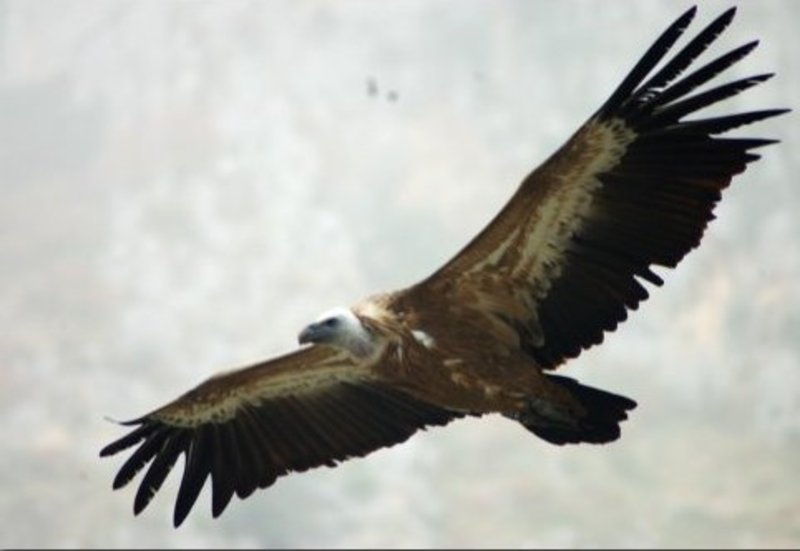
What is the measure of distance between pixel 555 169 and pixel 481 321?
5.58 ft

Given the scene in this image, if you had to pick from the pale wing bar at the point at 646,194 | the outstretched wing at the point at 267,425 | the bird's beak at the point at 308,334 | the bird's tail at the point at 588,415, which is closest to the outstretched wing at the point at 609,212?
the pale wing bar at the point at 646,194

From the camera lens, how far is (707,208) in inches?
473

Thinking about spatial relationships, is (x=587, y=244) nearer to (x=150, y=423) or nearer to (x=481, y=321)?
(x=481, y=321)

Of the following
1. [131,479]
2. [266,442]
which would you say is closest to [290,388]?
[266,442]

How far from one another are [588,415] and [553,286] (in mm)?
1259

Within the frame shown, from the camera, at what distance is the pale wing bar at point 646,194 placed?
11.3m

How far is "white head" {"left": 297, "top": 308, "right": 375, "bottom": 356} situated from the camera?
12594 mm

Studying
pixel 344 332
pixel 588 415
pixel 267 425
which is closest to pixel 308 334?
pixel 344 332

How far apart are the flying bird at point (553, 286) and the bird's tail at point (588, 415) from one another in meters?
0.01

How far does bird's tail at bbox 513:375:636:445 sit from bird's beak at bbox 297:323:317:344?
2153mm

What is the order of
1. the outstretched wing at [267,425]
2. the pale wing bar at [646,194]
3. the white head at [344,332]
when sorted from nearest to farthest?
the pale wing bar at [646,194] < the white head at [344,332] < the outstretched wing at [267,425]

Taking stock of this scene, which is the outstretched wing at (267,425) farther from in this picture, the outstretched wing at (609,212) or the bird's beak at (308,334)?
the outstretched wing at (609,212)

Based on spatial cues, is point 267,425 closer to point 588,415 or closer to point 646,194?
point 588,415

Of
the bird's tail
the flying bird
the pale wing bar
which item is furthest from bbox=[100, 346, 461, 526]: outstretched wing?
the pale wing bar
